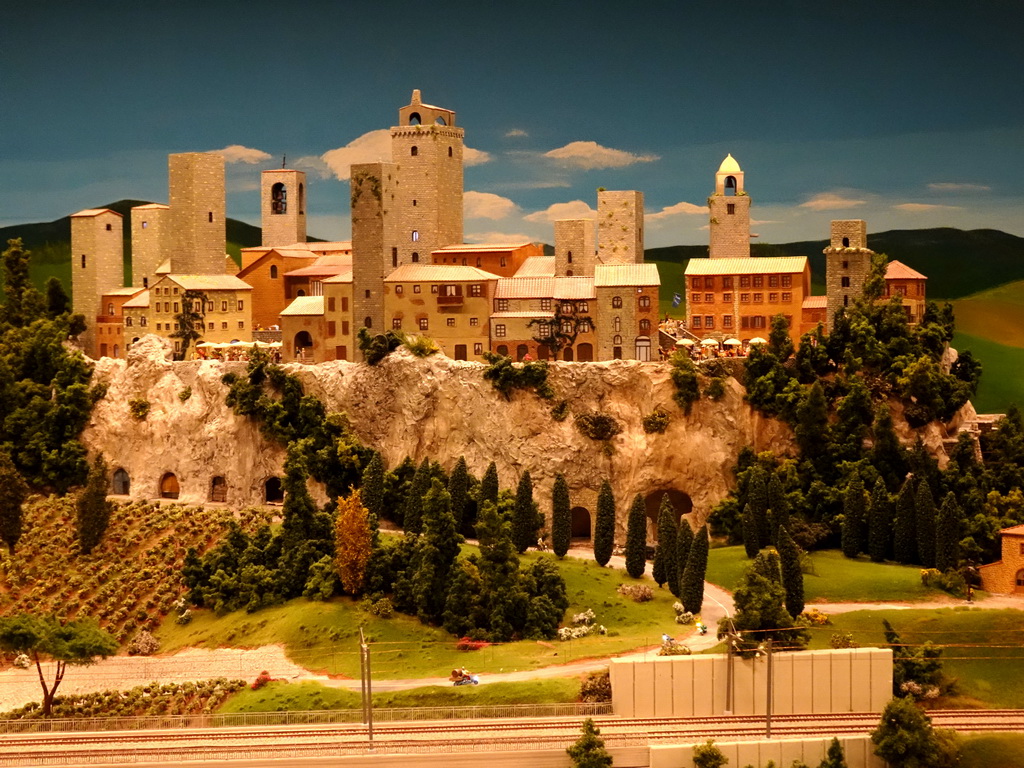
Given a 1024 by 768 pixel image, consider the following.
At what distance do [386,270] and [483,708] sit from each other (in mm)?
44848

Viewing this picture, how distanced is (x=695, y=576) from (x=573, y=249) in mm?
32555

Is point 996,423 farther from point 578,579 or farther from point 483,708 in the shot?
point 483,708

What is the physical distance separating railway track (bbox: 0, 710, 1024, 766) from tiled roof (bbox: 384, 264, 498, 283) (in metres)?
42.5

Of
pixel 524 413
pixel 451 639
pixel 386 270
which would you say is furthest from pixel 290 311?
pixel 451 639

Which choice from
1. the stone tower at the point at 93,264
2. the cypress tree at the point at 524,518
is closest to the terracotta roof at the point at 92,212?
the stone tower at the point at 93,264

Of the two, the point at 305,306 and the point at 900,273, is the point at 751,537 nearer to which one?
the point at 900,273

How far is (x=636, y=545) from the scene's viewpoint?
4210 inches

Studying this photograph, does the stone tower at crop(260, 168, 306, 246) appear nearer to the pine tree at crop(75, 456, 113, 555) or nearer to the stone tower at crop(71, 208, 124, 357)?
the stone tower at crop(71, 208, 124, 357)

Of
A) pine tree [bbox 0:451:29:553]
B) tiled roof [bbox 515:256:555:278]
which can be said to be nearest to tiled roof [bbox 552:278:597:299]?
tiled roof [bbox 515:256:555:278]

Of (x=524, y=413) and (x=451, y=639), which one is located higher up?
(x=524, y=413)

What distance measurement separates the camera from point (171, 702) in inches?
3676

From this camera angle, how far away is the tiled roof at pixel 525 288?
123875 millimetres

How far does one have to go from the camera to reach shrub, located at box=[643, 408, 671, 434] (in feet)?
389

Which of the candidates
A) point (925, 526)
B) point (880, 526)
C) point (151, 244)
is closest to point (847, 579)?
point (880, 526)
